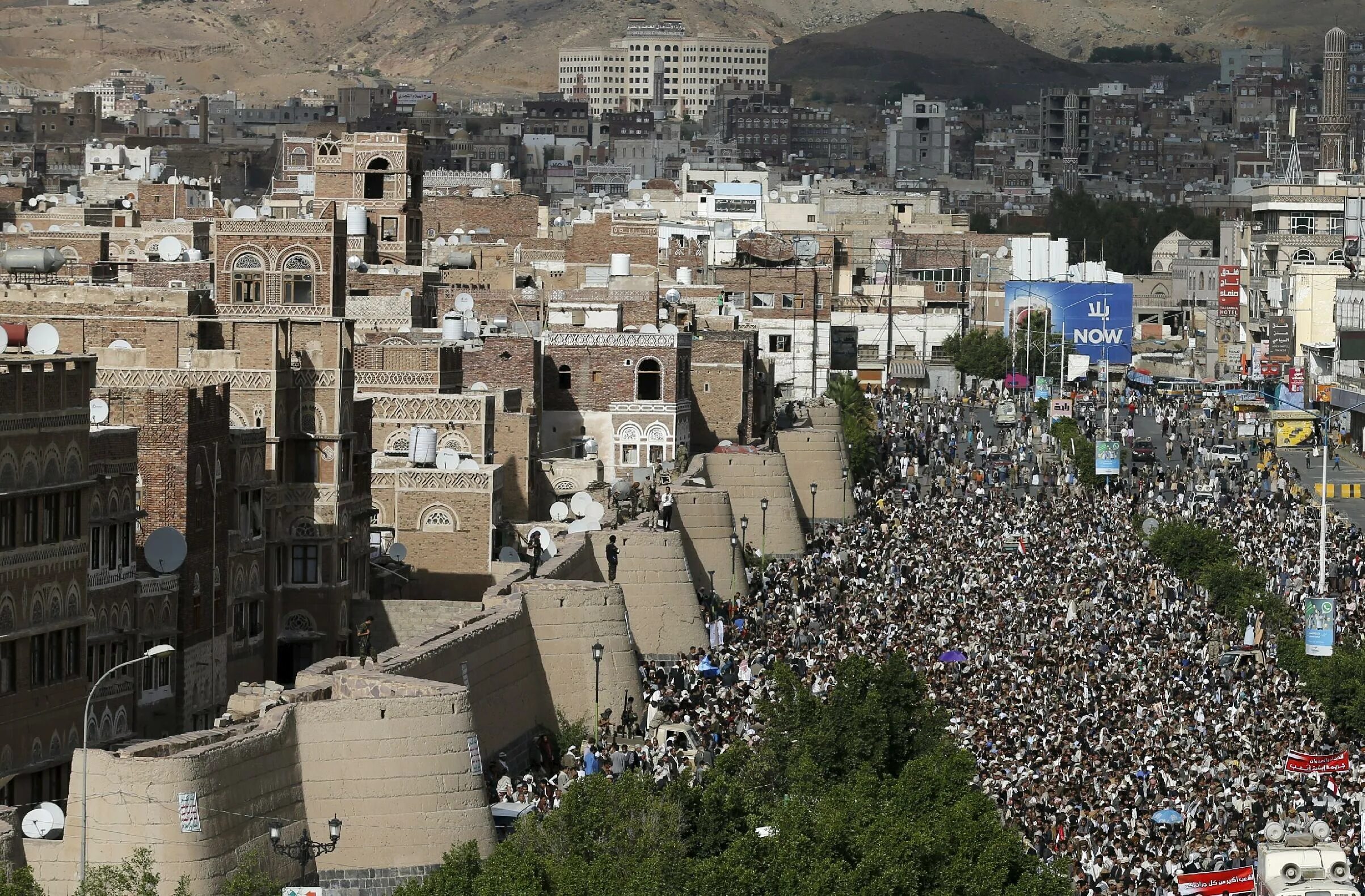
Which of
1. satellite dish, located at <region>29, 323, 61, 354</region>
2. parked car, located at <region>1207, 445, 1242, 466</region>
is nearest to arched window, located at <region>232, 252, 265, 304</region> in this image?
satellite dish, located at <region>29, 323, 61, 354</region>

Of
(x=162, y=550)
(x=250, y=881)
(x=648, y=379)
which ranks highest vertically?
(x=648, y=379)

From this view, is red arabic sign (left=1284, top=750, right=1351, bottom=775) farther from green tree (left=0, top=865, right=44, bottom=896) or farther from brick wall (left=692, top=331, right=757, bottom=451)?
brick wall (left=692, top=331, right=757, bottom=451)

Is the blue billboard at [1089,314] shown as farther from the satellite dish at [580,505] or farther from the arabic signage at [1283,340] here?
the satellite dish at [580,505]

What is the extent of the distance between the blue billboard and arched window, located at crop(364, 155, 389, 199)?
42.6 m

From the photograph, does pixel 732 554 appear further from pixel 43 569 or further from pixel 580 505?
pixel 43 569

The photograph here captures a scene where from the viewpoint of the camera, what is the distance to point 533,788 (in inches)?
1522

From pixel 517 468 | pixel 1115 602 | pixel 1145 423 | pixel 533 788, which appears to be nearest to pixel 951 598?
pixel 1115 602

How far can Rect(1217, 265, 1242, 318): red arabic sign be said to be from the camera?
14762 cm

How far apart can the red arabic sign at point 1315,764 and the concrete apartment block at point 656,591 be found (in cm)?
1261

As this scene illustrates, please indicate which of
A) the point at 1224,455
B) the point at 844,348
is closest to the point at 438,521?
the point at 1224,455

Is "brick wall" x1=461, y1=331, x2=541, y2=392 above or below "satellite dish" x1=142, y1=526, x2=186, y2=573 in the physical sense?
above

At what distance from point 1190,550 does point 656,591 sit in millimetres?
15925

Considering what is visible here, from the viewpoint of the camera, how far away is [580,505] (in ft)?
192

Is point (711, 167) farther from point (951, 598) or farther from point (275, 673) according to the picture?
point (275, 673)
